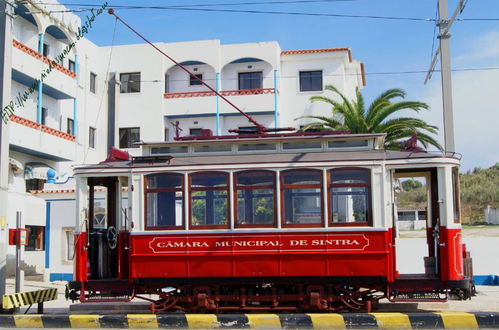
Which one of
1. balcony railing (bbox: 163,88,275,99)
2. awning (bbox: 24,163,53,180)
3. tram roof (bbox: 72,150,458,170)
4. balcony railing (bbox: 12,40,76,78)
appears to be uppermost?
balcony railing (bbox: 12,40,76,78)

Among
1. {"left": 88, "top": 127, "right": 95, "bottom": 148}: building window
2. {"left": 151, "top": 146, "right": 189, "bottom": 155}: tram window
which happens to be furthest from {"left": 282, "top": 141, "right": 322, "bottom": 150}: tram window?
{"left": 88, "top": 127, "right": 95, "bottom": 148}: building window

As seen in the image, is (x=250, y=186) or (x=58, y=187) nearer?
(x=250, y=186)

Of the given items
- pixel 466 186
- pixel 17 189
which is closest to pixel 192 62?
pixel 17 189

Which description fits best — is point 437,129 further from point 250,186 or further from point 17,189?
point 17,189

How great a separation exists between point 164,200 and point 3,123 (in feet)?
11.8

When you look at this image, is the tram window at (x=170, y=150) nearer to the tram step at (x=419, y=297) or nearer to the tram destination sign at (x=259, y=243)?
the tram destination sign at (x=259, y=243)

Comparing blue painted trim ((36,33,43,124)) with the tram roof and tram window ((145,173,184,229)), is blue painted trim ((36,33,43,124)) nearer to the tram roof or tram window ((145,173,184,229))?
the tram roof

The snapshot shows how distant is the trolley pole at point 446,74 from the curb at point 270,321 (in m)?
6.31

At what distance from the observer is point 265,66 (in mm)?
33656

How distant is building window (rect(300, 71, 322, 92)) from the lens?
109 feet

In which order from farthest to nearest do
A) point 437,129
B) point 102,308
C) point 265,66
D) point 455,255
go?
1. point 265,66
2. point 437,129
3. point 102,308
4. point 455,255

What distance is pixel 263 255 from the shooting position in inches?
458

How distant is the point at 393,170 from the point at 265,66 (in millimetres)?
22608

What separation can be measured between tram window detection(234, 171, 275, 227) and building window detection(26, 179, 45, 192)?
17897 mm
